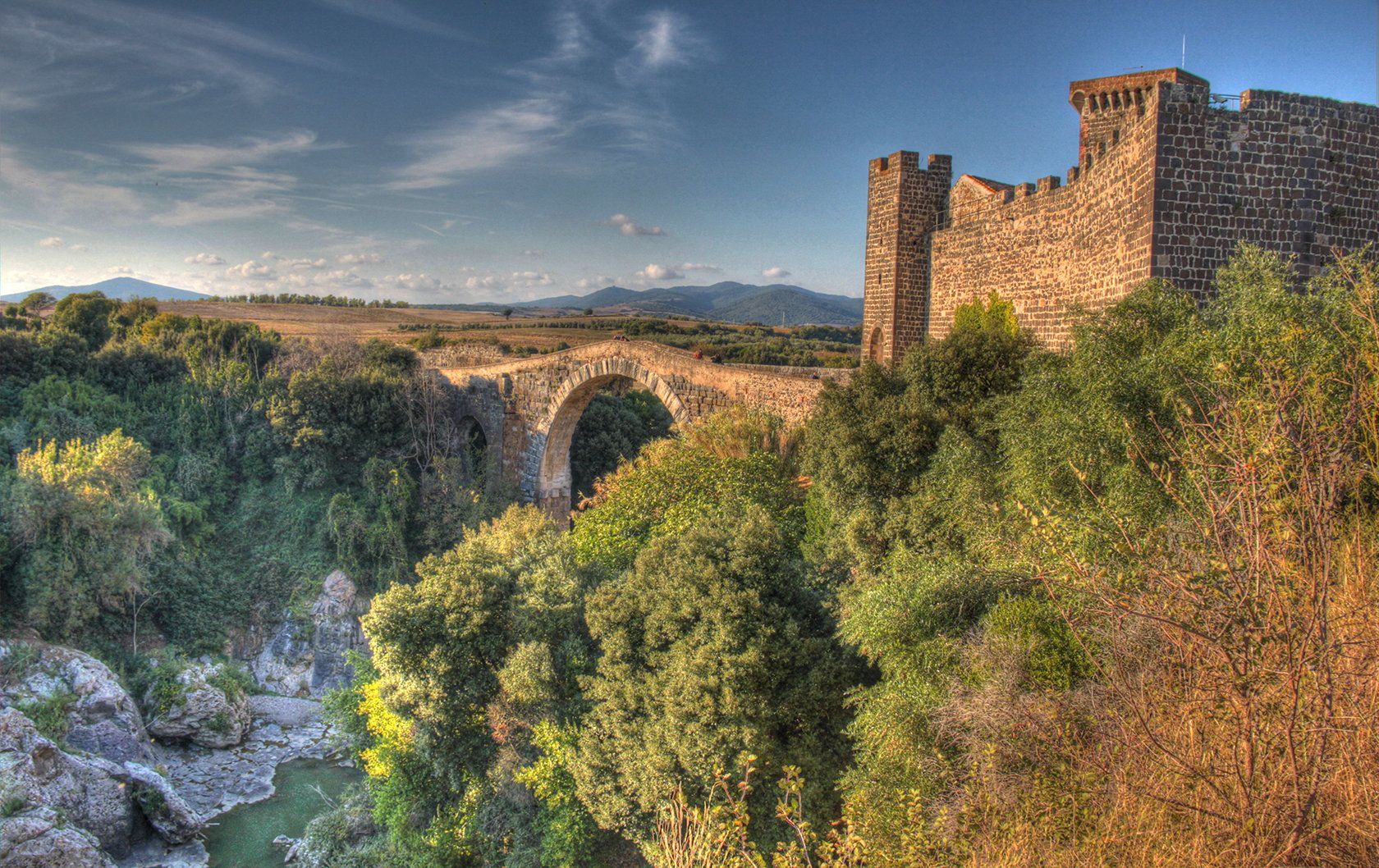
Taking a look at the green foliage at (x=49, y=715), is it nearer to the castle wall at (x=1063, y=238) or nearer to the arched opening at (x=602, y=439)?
the arched opening at (x=602, y=439)

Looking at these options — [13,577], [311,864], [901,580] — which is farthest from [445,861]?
[13,577]

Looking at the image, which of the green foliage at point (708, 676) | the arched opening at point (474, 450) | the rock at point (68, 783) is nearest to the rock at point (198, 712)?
the rock at point (68, 783)

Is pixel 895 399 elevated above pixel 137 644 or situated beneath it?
elevated above

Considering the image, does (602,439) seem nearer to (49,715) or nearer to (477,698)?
(477,698)

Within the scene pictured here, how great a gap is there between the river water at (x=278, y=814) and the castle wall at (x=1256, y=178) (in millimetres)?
16583

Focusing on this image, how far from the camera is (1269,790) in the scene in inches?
138

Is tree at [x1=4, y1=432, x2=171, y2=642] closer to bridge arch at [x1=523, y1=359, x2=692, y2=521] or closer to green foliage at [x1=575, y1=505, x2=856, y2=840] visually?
bridge arch at [x1=523, y1=359, x2=692, y2=521]

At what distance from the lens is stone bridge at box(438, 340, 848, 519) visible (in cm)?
1614

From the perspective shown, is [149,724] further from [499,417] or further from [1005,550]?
[1005,550]

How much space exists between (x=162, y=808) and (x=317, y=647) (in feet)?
22.2

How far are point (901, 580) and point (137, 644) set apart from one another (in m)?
18.0

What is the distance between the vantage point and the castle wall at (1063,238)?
9.13 metres

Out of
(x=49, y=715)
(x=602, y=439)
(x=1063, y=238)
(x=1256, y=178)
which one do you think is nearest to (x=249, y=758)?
(x=49, y=715)

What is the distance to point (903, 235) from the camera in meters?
15.1
